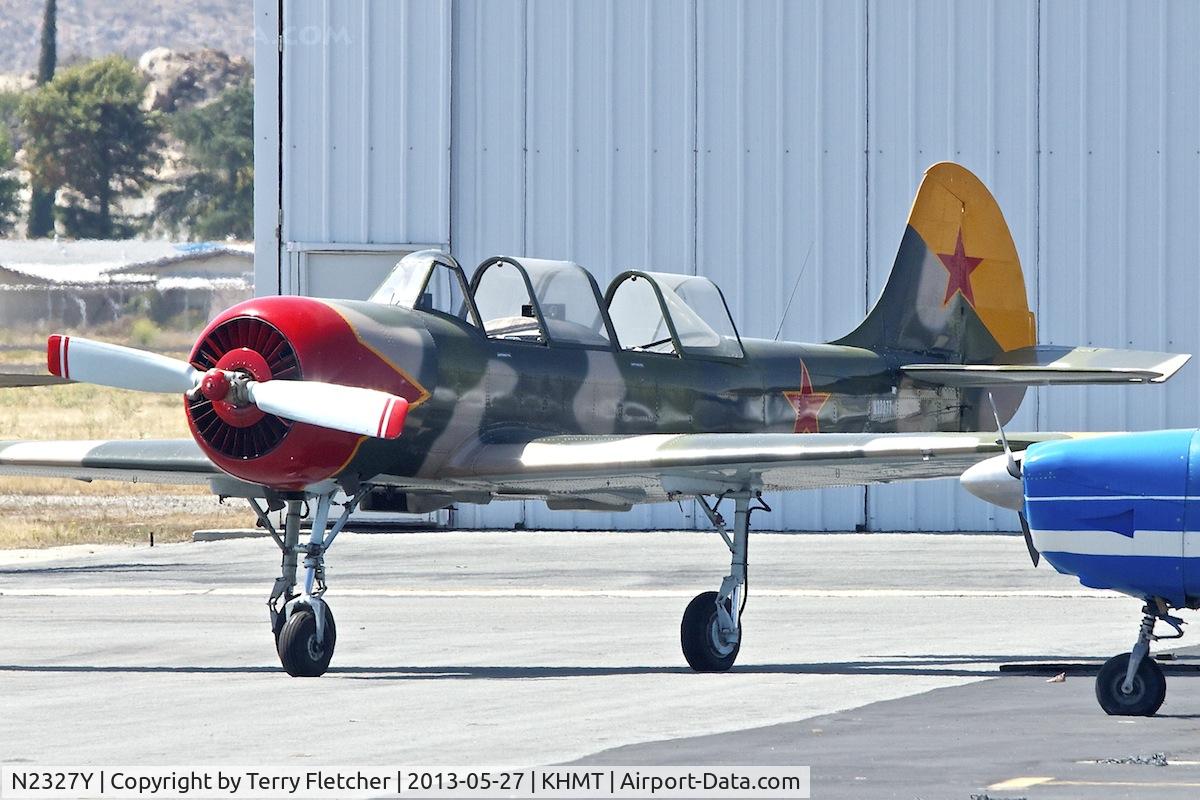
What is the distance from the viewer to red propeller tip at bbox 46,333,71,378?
12180mm

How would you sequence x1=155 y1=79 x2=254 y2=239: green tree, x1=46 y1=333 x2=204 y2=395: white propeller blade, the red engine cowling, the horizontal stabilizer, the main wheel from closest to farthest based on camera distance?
the main wheel → the red engine cowling → x1=46 y1=333 x2=204 y2=395: white propeller blade → the horizontal stabilizer → x1=155 y1=79 x2=254 y2=239: green tree

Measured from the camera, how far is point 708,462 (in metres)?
12.2

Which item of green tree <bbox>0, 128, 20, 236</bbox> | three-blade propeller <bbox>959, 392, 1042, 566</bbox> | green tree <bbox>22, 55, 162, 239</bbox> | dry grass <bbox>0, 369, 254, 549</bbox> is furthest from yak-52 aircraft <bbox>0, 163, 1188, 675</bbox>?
green tree <bbox>22, 55, 162, 239</bbox>

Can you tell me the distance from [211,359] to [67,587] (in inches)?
307

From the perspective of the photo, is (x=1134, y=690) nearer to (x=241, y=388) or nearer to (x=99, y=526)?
(x=241, y=388)

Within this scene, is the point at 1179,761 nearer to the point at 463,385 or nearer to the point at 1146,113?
the point at 463,385

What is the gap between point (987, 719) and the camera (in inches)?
371

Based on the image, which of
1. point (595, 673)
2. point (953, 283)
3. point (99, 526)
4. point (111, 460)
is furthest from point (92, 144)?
point (595, 673)

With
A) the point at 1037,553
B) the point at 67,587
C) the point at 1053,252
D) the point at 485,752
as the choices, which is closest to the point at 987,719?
the point at 1037,553

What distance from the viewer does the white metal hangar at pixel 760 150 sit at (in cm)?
2691

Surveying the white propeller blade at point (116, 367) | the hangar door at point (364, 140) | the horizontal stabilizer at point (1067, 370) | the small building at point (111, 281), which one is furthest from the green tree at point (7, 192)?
the white propeller blade at point (116, 367)

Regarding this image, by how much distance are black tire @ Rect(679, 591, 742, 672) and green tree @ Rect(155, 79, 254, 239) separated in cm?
10682

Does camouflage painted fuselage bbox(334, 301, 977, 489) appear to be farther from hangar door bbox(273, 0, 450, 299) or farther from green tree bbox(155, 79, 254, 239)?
green tree bbox(155, 79, 254, 239)

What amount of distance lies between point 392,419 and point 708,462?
1970mm
